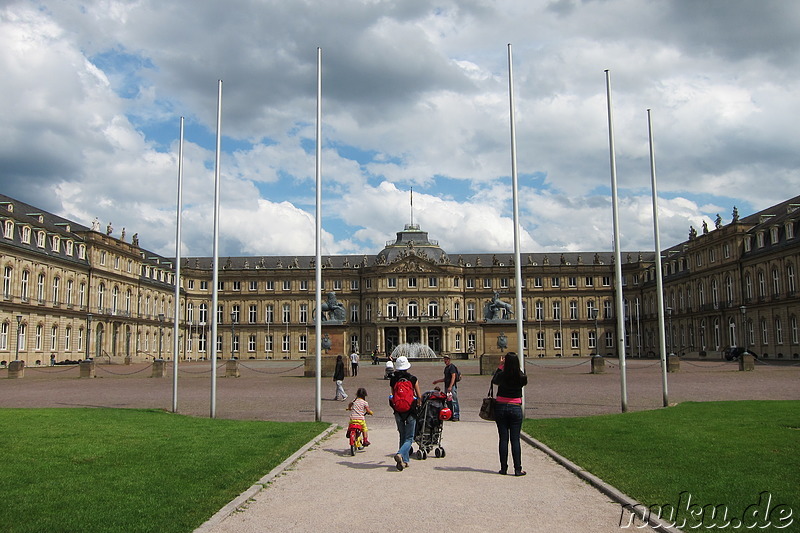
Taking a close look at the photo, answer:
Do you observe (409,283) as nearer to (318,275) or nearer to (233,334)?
(233,334)

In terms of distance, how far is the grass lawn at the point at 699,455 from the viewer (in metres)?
9.32

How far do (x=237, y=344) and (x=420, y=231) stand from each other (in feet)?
117

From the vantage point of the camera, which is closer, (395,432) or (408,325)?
(395,432)

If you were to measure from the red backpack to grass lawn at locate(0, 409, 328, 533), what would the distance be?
249 centimetres

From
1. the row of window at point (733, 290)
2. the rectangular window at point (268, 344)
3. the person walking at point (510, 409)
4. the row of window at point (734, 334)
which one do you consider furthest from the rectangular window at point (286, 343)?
the person walking at point (510, 409)

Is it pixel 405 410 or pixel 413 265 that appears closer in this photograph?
pixel 405 410

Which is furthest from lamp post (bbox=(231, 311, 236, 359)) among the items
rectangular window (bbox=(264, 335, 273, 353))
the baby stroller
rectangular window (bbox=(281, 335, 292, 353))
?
the baby stroller

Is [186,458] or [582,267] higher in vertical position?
[582,267]

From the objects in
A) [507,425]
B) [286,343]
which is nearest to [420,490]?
[507,425]

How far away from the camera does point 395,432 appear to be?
707 inches

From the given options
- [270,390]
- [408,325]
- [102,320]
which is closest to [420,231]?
[408,325]

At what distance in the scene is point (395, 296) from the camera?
112125 millimetres

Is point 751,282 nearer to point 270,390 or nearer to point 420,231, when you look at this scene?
point 420,231

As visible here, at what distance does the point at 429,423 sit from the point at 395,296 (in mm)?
98155
